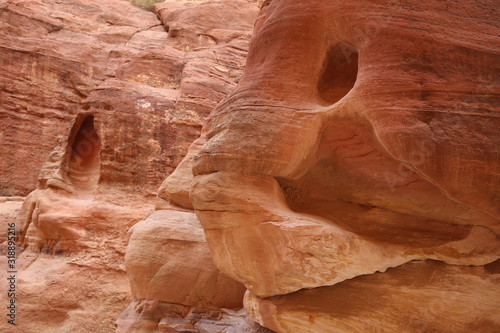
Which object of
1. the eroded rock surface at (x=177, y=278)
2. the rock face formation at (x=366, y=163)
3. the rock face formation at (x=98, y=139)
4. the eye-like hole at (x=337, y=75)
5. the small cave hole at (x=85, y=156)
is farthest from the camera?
the small cave hole at (x=85, y=156)

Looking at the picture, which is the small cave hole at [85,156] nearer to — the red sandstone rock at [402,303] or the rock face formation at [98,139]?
the rock face formation at [98,139]

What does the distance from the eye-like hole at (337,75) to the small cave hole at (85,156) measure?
686 cm

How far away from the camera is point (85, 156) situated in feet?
31.8

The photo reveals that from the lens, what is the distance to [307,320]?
12.2ft

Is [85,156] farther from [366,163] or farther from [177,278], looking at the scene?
[366,163]

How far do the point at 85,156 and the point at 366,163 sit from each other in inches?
309

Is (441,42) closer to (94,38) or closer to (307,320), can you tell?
(307,320)

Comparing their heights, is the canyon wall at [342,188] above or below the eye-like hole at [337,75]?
below

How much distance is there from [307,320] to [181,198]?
9.02 ft

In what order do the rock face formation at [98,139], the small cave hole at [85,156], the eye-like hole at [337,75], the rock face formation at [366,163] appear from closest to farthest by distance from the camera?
the rock face formation at [366,163]
the eye-like hole at [337,75]
the rock face formation at [98,139]
the small cave hole at [85,156]

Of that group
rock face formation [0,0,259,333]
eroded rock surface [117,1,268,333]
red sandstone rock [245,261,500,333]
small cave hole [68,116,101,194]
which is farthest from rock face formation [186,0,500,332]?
small cave hole [68,116,101,194]

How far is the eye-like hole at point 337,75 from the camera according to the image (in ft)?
13.2

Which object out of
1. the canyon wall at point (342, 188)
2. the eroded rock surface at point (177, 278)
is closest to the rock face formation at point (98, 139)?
the eroded rock surface at point (177, 278)

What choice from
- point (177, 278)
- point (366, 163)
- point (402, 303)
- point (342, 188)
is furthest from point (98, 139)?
point (402, 303)
